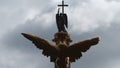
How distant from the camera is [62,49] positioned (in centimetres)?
2170

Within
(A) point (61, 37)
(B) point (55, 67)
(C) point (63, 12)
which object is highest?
(C) point (63, 12)

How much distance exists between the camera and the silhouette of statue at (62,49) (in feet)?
71.3

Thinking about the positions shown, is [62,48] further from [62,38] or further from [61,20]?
[61,20]

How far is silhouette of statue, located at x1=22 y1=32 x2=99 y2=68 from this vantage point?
71.3 feet

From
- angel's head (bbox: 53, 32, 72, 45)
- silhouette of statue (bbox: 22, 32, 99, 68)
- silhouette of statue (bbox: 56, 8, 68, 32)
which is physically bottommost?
silhouette of statue (bbox: 22, 32, 99, 68)

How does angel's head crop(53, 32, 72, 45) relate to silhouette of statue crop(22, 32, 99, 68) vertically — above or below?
above

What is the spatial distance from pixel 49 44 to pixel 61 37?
1.16 meters

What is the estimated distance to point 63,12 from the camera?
78.2ft

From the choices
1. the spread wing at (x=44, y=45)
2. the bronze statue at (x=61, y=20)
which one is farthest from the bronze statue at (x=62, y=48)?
the bronze statue at (x=61, y=20)

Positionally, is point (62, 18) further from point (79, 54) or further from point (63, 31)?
point (79, 54)

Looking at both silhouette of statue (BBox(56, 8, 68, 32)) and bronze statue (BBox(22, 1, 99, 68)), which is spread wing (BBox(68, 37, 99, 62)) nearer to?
bronze statue (BBox(22, 1, 99, 68))

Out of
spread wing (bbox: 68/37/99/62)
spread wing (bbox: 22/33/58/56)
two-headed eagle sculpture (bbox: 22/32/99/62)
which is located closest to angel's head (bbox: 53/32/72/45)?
two-headed eagle sculpture (bbox: 22/32/99/62)

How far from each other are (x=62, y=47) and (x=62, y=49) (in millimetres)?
95

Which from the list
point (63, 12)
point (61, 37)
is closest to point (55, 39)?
point (61, 37)
